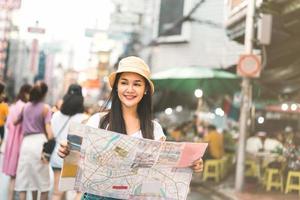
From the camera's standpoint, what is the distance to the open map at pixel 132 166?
225cm

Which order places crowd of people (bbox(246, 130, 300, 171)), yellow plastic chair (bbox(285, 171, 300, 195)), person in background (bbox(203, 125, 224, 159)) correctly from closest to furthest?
yellow plastic chair (bbox(285, 171, 300, 195))
crowd of people (bbox(246, 130, 300, 171))
person in background (bbox(203, 125, 224, 159))

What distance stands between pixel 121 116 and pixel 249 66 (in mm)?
4382

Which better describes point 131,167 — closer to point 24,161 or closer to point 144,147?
point 144,147

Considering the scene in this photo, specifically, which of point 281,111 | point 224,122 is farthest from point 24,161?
point 224,122

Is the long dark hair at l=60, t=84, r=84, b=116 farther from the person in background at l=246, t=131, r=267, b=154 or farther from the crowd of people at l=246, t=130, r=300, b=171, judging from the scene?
the person in background at l=246, t=131, r=267, b=154

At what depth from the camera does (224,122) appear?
343 inches

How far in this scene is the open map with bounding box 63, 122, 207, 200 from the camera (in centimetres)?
225

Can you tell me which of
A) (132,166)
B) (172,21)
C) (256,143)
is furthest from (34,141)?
(172,21)

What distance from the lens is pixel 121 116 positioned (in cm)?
255

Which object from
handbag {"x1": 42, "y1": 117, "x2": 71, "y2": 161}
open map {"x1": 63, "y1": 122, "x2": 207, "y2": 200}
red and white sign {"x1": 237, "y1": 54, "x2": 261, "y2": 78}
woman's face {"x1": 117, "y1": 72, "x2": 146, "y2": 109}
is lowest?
handbag {"x1": 42, "y1": 117, "x2": 71, "y2": 161}

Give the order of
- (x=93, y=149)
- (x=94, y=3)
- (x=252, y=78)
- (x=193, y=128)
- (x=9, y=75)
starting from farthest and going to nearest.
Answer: (x=9, y=75)
(x=193, y=128)
(x=94, y=3)
(x=252, y=78)
(x=93, y=149)

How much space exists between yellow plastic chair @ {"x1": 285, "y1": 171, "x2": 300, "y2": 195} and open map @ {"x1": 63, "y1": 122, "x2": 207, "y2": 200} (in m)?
3.74

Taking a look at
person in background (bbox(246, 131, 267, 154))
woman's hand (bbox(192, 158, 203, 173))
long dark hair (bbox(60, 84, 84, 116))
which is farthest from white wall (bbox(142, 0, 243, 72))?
woman's hand (bbox(192, 158, 203, 173))

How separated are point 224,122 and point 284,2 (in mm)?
3025
